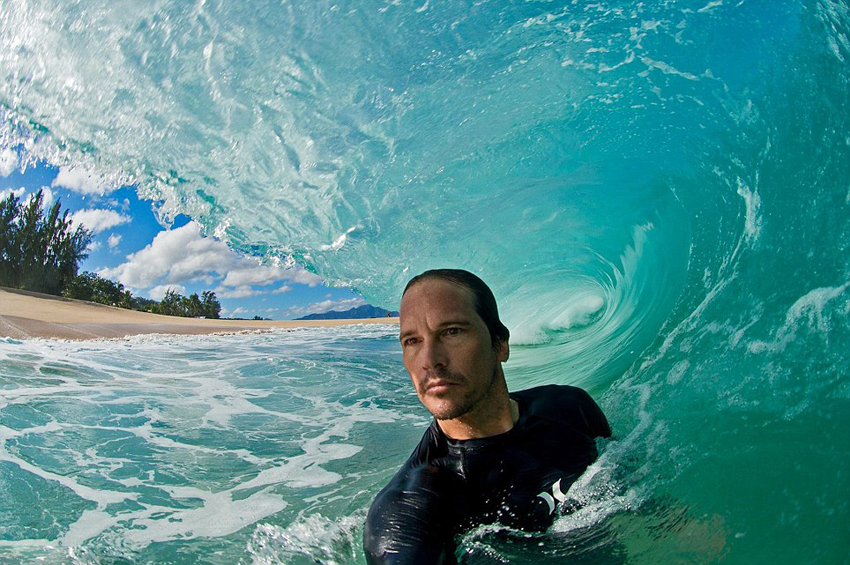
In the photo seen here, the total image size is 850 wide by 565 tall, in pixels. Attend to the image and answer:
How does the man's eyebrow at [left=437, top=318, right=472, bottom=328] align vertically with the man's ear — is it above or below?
above

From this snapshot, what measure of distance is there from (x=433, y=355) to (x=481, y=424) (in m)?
0.30

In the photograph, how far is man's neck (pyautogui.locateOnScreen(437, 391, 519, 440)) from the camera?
1688mm

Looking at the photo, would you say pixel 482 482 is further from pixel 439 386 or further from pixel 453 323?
pixel 453 323

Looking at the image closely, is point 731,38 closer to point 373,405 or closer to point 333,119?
point 333,119

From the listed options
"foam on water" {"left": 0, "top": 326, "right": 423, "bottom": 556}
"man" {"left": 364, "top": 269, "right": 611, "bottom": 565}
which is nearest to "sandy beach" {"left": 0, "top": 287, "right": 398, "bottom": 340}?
"foam on water" {"left": 0, "top": 326, "right": 423, "bottom": 556}

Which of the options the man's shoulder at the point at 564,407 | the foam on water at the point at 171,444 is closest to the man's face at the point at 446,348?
the man's shoulder at the point at 564,407

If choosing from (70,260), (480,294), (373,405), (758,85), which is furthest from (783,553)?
(70,260)

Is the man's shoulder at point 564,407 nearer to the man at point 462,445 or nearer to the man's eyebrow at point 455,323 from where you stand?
the man at point 462,445

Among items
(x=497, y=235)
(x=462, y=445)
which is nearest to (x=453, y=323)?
(x=462, y=445)

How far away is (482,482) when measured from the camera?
1.69 meters

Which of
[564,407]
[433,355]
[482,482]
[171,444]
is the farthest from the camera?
[171,444]

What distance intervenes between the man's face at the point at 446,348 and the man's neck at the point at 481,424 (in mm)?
49

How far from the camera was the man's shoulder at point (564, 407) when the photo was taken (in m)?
1.86

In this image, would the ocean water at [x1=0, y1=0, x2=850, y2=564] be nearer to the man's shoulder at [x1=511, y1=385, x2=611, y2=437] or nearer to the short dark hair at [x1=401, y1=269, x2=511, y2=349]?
the man's shoulder at [x1=511, y1=385, x2=611, y2=437]
